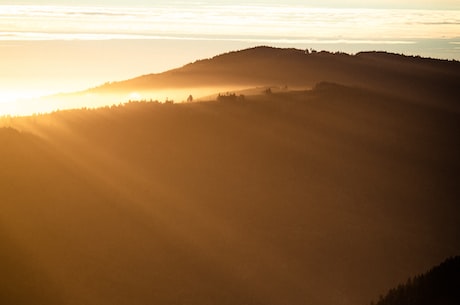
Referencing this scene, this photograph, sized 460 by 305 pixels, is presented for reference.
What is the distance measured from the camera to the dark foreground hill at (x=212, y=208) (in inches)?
639

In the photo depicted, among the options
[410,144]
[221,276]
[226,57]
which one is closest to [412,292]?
[221,276]

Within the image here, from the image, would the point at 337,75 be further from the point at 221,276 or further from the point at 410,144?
the point at 221,276

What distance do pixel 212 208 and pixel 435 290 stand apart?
897 cm

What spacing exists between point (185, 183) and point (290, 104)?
1067 centimetres

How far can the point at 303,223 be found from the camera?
20.4m

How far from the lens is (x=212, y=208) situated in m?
20.0

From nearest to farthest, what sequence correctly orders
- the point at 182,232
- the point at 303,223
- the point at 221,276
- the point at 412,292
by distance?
the point at 412,292 → the point at 221,276 → the point at 182,232 → the point at 303,223

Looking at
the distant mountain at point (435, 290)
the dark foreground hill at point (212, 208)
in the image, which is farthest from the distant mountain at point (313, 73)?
the distant mountain at point (435, 290)

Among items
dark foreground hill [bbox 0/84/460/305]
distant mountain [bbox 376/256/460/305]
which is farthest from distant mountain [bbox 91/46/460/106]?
distant mountain [bbox 376/256/460/305]

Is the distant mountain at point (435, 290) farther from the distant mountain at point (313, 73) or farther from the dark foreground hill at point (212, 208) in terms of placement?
the distant mountain at point (313, 73)

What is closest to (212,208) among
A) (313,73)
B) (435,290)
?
(435,290)

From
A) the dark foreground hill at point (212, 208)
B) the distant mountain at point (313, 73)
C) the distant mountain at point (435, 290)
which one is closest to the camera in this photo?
the distant mountain at point (435, 290)

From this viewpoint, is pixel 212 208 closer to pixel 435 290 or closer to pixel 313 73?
pixel 435 290

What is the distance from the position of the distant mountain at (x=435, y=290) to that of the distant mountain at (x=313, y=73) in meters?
28.1
